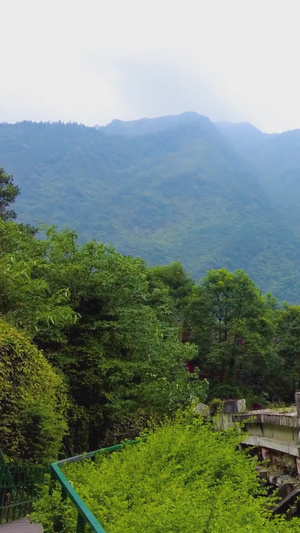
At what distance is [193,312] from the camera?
31609mm

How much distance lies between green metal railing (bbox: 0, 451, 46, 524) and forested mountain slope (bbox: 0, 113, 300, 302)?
6435 centimetres

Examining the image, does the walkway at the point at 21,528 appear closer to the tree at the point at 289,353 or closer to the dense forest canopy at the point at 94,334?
the dense forest canopy at the point at 94,334

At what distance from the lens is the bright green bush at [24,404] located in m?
7.93

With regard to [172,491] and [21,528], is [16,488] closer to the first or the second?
[21,528]

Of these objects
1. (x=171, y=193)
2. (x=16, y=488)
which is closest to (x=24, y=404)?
(x=16, y=488)

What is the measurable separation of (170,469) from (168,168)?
515ft

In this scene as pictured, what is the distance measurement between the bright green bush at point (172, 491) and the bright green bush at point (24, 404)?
1142 mm

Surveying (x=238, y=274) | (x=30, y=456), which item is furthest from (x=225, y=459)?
(x=238, y=274)

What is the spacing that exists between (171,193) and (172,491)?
137m

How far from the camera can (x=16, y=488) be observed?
321 inches

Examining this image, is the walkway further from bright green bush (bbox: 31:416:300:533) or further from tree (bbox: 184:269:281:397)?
tree (bbox: 184:269:281:397)

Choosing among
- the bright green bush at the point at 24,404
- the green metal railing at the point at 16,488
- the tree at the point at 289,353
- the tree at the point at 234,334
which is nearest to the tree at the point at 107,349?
the bright green bush at the point at 24,404

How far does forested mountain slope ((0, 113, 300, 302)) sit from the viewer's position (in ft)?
303

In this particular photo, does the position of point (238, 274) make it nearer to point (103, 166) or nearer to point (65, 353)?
point (65, 353)
